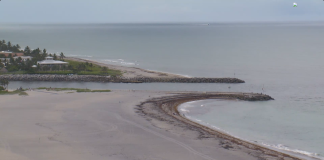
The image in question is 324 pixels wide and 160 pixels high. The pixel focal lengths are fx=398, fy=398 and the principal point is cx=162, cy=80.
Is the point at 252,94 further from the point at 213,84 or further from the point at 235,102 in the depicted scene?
the point at 213,84

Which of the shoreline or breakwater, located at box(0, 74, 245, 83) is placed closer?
the shoreline

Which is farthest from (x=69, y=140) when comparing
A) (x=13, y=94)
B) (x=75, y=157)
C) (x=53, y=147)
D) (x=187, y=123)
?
(x=13, y=94)

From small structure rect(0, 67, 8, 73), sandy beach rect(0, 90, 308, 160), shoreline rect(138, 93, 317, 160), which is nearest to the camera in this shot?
sandy beach rect(0, 90, 308, 160)

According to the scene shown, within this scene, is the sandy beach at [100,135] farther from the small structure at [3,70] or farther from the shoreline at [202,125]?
the small structure at [3,70]

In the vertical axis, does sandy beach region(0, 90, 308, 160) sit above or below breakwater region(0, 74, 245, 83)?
below

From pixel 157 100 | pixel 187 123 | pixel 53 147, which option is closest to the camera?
pixel 53 147

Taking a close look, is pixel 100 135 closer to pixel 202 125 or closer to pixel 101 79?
pixel 202 125

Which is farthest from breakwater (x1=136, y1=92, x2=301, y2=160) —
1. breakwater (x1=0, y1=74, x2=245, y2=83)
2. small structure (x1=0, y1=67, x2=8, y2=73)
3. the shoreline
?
small structure (x1=0, y1=67, x2=8, y2=73)

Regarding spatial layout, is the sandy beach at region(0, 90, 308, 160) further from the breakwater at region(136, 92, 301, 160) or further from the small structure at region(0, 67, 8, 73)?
the small structure at region(0, 67, 8, 73)
